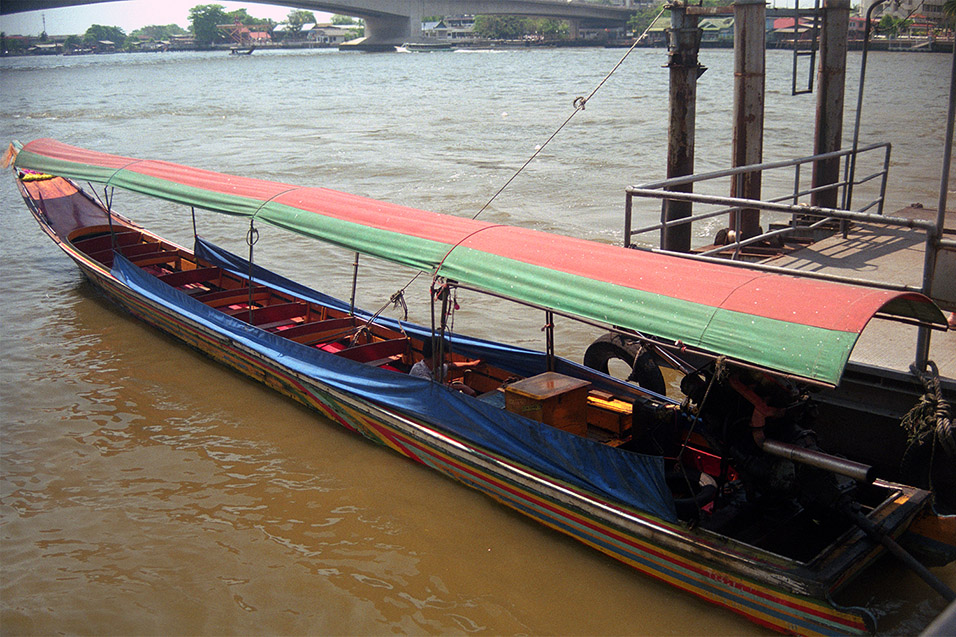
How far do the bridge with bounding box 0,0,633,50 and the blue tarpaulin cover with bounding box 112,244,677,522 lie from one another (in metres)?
57.3

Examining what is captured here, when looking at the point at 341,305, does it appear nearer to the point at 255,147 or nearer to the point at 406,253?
the point at 406,253

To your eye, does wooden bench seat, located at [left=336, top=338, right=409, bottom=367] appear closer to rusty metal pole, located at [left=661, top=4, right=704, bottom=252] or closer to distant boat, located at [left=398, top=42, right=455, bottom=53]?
rusty metal pole, located at [left=661, top=4, right=704, bottom=252]

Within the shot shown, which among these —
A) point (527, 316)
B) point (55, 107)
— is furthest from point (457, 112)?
point (527, 316)

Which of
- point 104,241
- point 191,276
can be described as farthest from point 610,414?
point 104,241

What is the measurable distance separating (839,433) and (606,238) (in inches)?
344

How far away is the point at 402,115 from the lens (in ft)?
112

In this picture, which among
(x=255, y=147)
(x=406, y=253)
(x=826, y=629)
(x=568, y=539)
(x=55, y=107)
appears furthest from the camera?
(x=55, y=107)

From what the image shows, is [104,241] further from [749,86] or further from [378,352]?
[749,86]

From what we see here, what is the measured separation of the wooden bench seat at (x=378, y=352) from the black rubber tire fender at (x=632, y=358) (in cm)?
183

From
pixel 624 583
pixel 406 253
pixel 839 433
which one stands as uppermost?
pixel 406 253

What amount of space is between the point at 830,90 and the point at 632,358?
5.23 m

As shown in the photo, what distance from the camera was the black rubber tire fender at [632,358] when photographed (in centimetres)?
707

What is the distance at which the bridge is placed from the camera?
5941cm

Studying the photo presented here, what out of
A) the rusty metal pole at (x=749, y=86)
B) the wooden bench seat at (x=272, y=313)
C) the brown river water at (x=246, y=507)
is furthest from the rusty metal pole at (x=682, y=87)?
the wooden bench seat at (x=272, y=313)
